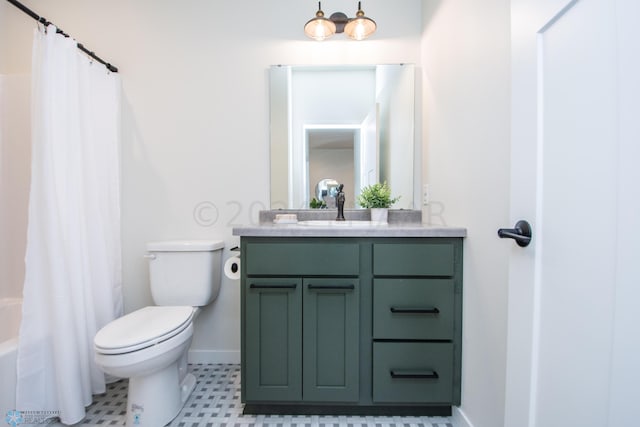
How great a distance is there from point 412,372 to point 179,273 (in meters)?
1.34

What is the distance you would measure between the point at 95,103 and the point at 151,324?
1.33m

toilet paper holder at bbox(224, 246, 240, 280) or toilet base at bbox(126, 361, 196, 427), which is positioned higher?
toilet paper holder at bbox(224, 246, 240, 280)

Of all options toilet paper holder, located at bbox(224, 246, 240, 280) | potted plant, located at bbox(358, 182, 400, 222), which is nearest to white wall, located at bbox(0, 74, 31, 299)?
toilet paper holder, located at bbox(224, 246, 240, 280)

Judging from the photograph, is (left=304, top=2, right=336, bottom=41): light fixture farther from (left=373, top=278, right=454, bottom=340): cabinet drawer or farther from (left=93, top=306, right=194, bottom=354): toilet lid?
(left=93, top=306, right=194, bottom=354): toilet lid

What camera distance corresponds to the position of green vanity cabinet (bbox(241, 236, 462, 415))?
3.86 feet

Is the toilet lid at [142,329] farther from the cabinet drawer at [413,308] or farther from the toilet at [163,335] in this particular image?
the cabinet drawer at [413,308]

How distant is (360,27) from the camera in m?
1.53

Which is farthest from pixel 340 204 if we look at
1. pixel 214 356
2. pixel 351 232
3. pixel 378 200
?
pixel 214 356

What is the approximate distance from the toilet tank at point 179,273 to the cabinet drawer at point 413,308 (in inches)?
39.9

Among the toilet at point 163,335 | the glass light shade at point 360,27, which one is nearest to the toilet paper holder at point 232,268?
the toilet at point 163,335

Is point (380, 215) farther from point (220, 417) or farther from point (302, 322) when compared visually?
point (220, 417)

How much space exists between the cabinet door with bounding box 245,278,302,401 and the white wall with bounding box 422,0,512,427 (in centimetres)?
75

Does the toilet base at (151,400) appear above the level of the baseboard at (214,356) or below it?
above

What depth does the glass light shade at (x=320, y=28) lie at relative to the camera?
1.51m
